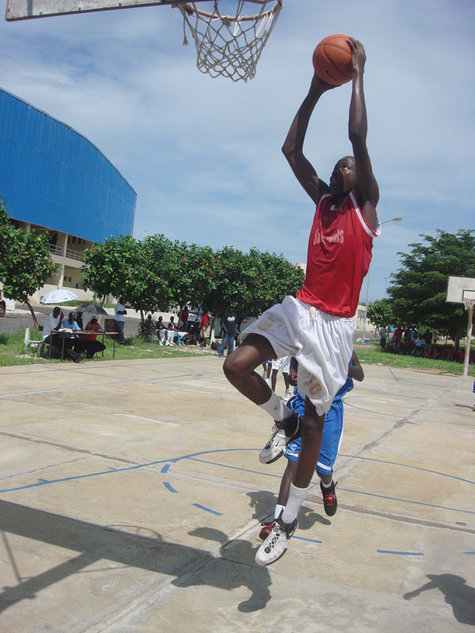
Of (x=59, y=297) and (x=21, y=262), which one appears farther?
(x=59, y=297)

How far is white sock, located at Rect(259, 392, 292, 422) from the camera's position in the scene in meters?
3.36

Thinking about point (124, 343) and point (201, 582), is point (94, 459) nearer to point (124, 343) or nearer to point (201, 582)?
point (201, 582)

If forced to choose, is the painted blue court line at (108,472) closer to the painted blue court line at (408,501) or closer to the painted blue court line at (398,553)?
the painted blue court line at (408,501)

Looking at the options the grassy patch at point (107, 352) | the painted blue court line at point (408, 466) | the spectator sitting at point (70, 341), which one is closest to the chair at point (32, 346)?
the grassy patch at point (107, 352)

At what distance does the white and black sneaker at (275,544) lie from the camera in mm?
3033

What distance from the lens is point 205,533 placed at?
12.3 ft

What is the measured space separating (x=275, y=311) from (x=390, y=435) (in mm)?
5666

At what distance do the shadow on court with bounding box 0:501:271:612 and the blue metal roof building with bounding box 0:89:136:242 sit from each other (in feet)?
149

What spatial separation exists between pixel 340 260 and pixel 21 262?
43.6 feet

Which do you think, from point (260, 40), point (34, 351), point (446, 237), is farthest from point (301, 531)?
point (446, 237)

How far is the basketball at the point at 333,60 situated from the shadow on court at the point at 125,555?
2.90 meters

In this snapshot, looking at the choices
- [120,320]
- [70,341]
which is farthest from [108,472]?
[120,320]

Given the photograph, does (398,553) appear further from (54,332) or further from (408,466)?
(54,332)

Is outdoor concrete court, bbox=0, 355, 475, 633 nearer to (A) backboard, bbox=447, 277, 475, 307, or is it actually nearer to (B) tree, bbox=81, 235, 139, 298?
(B) tree, bbox=81, 235, 139, 298
